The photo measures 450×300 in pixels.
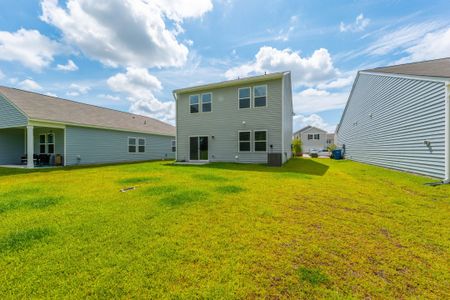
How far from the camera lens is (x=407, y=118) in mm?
8914

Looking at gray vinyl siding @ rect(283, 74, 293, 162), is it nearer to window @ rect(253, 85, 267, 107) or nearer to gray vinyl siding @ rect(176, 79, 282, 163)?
gray vinyl siding @ rect(176, 79, 282, 163)

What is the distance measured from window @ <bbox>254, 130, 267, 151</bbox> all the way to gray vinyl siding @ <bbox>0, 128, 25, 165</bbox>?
18.5 metres

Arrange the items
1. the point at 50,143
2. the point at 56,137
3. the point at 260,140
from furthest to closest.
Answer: the point at 50,143, the point at 56,137, the point at 260,140

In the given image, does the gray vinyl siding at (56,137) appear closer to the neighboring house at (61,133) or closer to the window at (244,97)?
the neighboring house at (61,133)

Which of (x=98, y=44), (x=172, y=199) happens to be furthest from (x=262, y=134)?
(x=98, y=44)

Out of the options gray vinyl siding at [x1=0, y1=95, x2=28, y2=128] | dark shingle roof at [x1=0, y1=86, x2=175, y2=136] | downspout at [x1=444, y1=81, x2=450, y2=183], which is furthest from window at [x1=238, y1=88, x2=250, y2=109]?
gray vinyl siding at [x1=0, y1=95, x2=28, y2=128]

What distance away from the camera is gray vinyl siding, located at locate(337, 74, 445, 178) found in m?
→ 7.23

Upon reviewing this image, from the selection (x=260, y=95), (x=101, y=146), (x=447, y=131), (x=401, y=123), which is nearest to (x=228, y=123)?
(x=260, y=95)

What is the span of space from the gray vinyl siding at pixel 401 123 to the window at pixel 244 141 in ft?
26.3

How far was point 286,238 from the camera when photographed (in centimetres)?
289

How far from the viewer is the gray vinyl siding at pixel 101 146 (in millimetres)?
13150

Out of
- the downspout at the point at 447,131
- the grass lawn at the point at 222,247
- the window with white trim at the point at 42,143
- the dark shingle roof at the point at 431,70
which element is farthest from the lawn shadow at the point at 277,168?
the window with white trim at the point at 42,143

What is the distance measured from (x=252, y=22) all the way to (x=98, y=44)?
10.2 m

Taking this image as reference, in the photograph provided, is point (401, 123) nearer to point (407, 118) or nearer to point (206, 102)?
point (407, 118)
